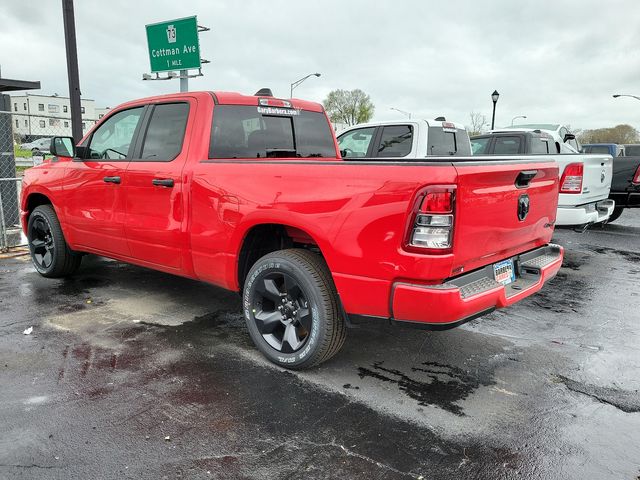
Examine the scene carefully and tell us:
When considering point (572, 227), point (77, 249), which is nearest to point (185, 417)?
point (77, 249)

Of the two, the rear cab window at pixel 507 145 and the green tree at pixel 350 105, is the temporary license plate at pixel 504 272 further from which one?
the green tree at pixel 350 105

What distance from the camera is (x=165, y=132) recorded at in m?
4.32

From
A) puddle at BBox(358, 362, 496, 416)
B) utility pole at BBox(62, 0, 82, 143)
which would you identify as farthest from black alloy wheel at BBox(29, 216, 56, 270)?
puddle at BBox(358, 362, 496, 416)

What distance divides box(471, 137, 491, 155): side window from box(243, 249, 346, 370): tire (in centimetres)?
694

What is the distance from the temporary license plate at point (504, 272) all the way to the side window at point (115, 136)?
3370mm

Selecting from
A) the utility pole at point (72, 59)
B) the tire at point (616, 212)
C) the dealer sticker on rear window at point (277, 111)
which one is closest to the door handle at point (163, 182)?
the dealer sticker on rear window at point (277, 111)

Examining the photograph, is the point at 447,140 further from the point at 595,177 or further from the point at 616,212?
the point at 616,212

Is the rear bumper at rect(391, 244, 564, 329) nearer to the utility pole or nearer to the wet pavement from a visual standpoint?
the wet pavement

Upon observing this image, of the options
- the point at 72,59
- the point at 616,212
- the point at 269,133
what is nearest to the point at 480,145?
the point at 616,212

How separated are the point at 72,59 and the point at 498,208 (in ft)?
25.9

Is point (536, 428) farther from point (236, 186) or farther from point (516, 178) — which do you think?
point (236, 186)

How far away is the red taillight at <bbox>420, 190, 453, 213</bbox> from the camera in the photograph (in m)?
2.69

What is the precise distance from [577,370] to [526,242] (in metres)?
0.99

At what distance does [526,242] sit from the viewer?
361cm
